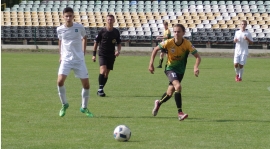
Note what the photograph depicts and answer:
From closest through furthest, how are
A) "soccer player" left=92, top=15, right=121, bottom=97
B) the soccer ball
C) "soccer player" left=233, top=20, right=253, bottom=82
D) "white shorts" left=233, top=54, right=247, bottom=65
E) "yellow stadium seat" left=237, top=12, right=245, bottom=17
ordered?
1. the soccer ball
2. "soccer player" left=92, top=15, right=121, bottom=97
3. "soccer player" left=233, top=20, right=253, bottom=82
4. "white shorts" left=233, top=54, right=247, bottom=65
5. "yellow stadium seat" left=237, top=12, right=245, bottom=17

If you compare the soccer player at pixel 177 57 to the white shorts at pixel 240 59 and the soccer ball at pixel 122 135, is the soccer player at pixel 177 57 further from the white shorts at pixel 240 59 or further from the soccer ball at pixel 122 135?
the white shorts at pixel 240 59

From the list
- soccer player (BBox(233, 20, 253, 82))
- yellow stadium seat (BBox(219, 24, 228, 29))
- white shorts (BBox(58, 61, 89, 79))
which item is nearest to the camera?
white shorts (BBox(58, 61, 89, 79))

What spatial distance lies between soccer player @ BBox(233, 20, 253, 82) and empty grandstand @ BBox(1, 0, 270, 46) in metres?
15.9

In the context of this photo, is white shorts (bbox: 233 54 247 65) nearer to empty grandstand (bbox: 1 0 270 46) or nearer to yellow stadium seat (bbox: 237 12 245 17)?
empty grandstand (bbox: 1 0 270 46)

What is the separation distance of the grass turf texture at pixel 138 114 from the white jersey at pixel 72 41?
1.10m

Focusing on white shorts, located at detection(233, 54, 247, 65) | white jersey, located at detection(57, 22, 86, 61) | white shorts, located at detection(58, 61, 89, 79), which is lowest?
white shorts, located at detection(233, 54, 247, 65)

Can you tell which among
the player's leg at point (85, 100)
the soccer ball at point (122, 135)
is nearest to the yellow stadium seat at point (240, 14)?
the player's leg at point (85, 100)

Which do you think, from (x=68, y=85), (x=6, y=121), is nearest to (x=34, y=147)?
(x=6, y=121)

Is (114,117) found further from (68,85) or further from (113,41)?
(68,85)

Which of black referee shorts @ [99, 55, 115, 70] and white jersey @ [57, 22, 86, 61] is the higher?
white jersey @ [57, 22, 86, 61]

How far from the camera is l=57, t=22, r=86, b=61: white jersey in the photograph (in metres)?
12.0

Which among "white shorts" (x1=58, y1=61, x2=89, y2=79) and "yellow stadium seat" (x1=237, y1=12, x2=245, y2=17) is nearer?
"white shorts" (x1=58, y1=61, x2=89, y2=79)

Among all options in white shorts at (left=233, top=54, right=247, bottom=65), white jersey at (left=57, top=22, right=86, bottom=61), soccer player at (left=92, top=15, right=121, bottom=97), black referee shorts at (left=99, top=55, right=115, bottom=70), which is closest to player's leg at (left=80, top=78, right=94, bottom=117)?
white jersey at (left=57, top=22, right=86, bottom=61)

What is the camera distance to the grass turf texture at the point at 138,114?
9259 mm
